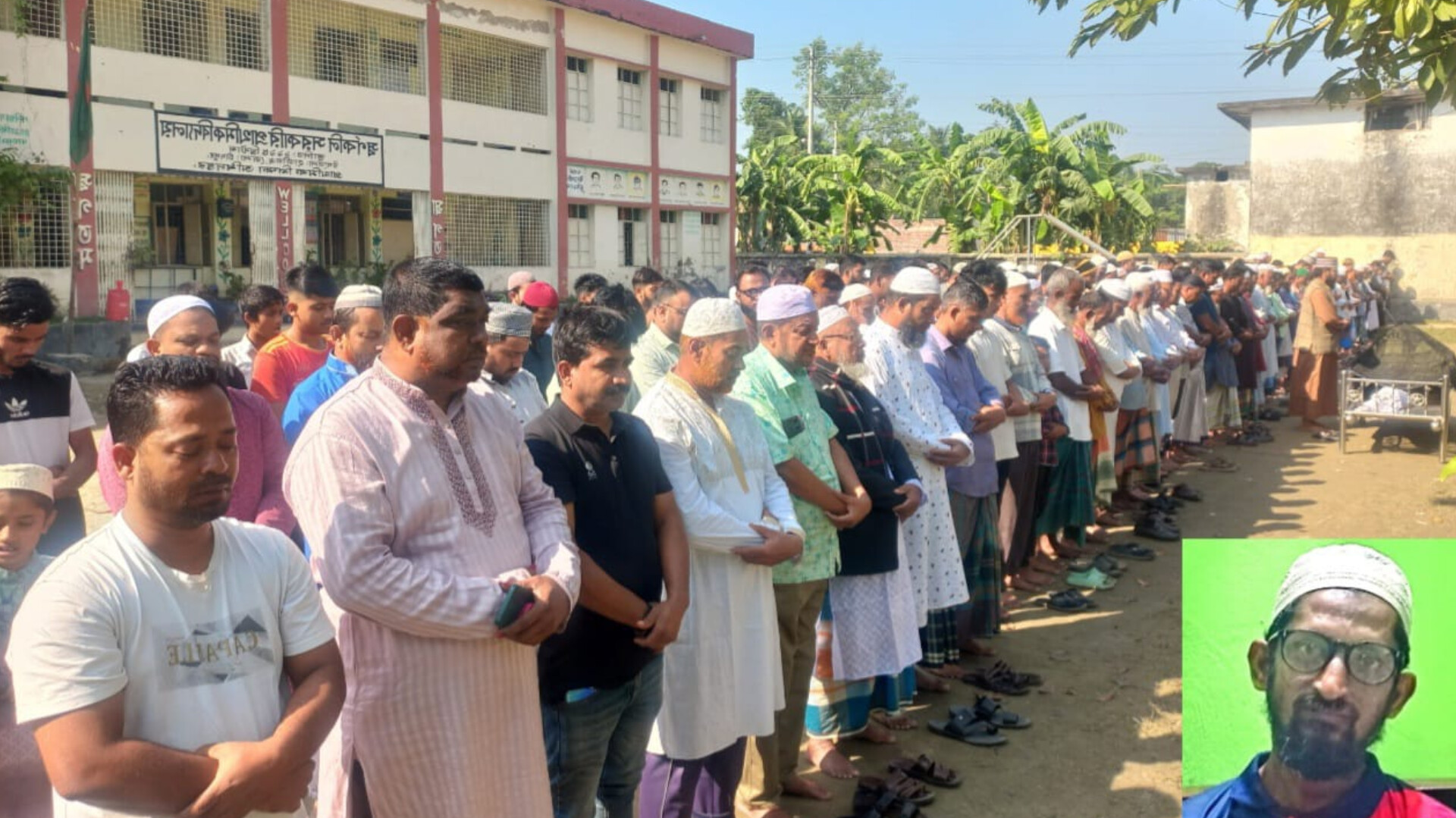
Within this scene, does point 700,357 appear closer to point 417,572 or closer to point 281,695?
point 417,572

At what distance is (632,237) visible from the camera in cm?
2530

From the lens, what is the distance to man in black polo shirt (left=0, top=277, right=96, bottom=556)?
3820 millimetres

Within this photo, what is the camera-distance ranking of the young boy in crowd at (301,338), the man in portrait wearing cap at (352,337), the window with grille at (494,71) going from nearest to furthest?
1. the man in portrait wearing cap at (352,337)
2. the young boy in crowd at (301,338)
3. the window with grille at (494,71)

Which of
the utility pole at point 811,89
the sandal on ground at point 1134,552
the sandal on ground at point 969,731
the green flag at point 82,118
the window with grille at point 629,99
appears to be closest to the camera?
the sandal on ground at point 969,731

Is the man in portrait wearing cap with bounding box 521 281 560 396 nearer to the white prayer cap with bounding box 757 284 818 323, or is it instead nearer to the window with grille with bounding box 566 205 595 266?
the white prayer cap with bounding box 757 284 818 323

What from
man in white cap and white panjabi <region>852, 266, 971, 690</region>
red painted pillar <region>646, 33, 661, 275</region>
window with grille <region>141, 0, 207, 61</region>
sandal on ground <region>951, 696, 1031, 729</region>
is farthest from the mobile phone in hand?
red painted pillar <region>646, 33, 661, 275</region>

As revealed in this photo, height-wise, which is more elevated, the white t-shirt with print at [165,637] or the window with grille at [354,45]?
the window with grille at [354,45]

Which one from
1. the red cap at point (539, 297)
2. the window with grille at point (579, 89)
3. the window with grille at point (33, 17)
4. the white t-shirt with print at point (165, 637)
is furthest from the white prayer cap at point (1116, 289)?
the window with grille at point (579, 89)

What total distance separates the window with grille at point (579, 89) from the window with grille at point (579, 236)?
1815mm

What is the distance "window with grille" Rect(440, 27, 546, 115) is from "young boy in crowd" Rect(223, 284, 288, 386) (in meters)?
17.3

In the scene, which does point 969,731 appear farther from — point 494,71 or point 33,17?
point 494,71

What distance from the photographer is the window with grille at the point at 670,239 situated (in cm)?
2603

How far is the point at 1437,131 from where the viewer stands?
2719cm

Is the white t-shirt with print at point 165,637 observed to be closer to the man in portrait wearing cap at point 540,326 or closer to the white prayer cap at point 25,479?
the white prayer cap at point 25,479
